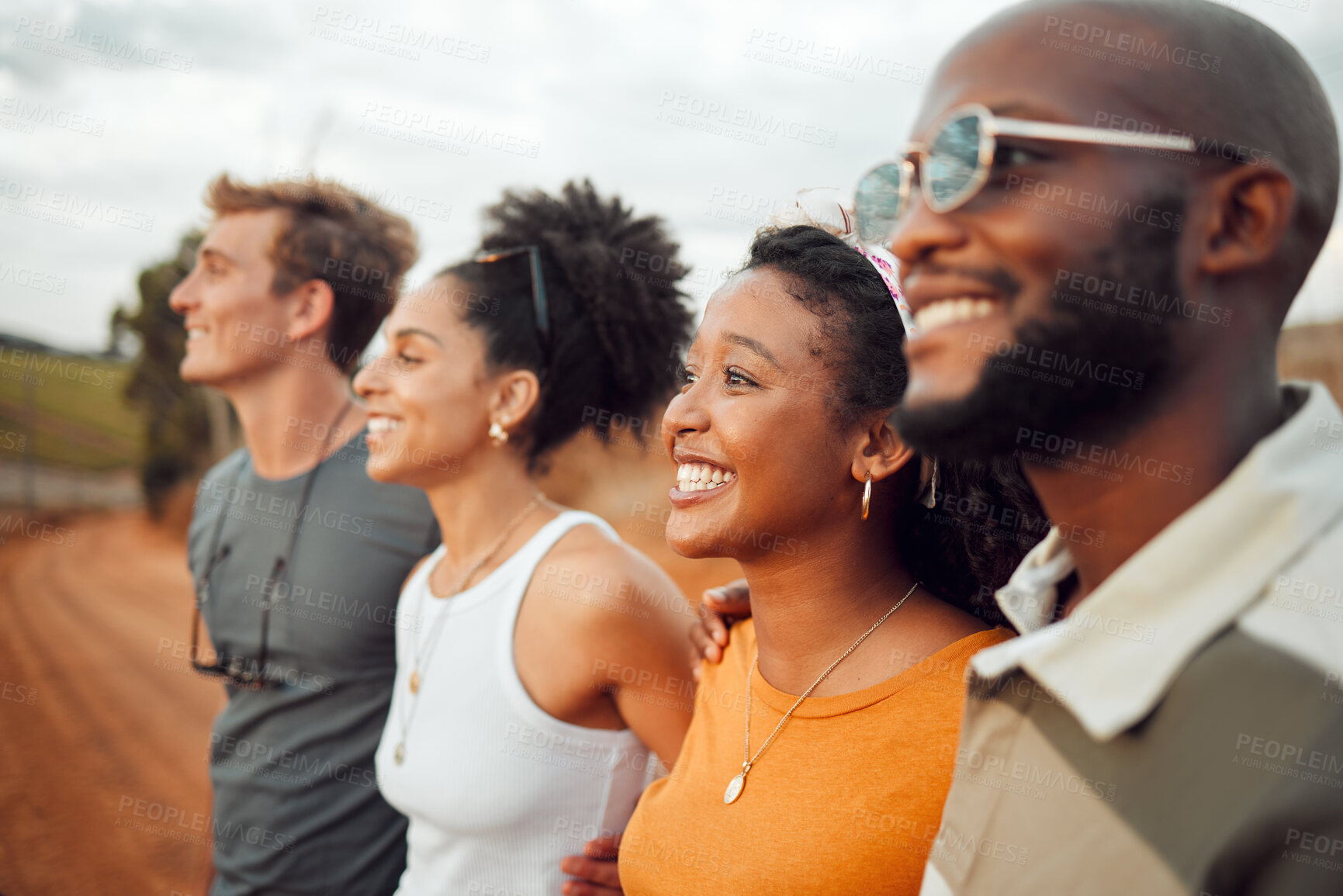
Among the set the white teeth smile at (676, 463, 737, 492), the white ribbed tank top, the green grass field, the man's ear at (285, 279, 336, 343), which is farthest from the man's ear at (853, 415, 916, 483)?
the green grass field

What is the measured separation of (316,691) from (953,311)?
277 centimetres

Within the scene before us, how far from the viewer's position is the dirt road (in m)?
6.57

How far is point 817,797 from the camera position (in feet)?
5.57

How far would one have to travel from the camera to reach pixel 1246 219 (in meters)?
1.06

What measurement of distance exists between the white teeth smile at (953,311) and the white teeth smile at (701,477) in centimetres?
81

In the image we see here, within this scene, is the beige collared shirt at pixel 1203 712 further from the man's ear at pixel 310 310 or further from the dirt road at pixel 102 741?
the dirt road at pixel 102 741

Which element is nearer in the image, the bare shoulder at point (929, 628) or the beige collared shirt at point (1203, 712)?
the beige collared shirt at point (1203, 712)

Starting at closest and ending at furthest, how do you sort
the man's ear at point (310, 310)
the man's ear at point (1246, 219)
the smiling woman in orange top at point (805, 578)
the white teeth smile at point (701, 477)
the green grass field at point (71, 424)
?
the man's ear at point (1246, 219) → the smiling woman in orange top at point (805, 578) → the white teeth smile at point (701, 477) → the man's ear at point (310, 310) → the green grass field at point (71, 424)

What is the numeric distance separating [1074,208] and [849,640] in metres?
1.11

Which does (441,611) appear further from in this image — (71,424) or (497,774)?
(71,424)

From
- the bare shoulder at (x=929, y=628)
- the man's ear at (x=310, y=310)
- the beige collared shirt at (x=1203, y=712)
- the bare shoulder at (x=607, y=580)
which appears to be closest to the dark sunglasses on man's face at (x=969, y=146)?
the beige collared shirt at (x=1203, y=712)

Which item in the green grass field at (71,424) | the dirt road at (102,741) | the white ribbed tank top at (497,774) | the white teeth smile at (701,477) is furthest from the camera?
the green grass field at (71,424)

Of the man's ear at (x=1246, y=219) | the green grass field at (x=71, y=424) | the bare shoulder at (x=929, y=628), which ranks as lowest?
the green grass field at (x=71, y=424)

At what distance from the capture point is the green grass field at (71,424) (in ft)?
68.9
